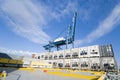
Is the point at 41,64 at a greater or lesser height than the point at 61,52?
lesser

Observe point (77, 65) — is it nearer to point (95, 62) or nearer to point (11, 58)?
point (95, 62)

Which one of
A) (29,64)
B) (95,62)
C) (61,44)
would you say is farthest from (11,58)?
(95,62)

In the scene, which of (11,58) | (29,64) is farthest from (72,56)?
(11,58)

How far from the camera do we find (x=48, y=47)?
4881 cm

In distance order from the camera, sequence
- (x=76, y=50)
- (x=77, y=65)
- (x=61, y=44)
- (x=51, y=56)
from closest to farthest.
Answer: (x=77, y=65)
(x=76, y=50)
(x=51, y=56)
(x=61, y=44)

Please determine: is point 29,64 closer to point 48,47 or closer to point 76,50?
point 48,47

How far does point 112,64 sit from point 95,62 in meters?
4.36

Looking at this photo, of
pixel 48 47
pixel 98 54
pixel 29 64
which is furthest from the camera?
pixel 48 47

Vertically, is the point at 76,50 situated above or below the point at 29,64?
above

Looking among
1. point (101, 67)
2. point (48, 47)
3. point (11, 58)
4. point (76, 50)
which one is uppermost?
point (48, 47)

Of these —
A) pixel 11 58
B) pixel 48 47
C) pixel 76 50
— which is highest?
pixel 48 47

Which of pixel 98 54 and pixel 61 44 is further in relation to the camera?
pixel 61 44

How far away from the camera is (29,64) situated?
119 feet

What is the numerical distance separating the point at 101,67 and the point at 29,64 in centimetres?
2422
